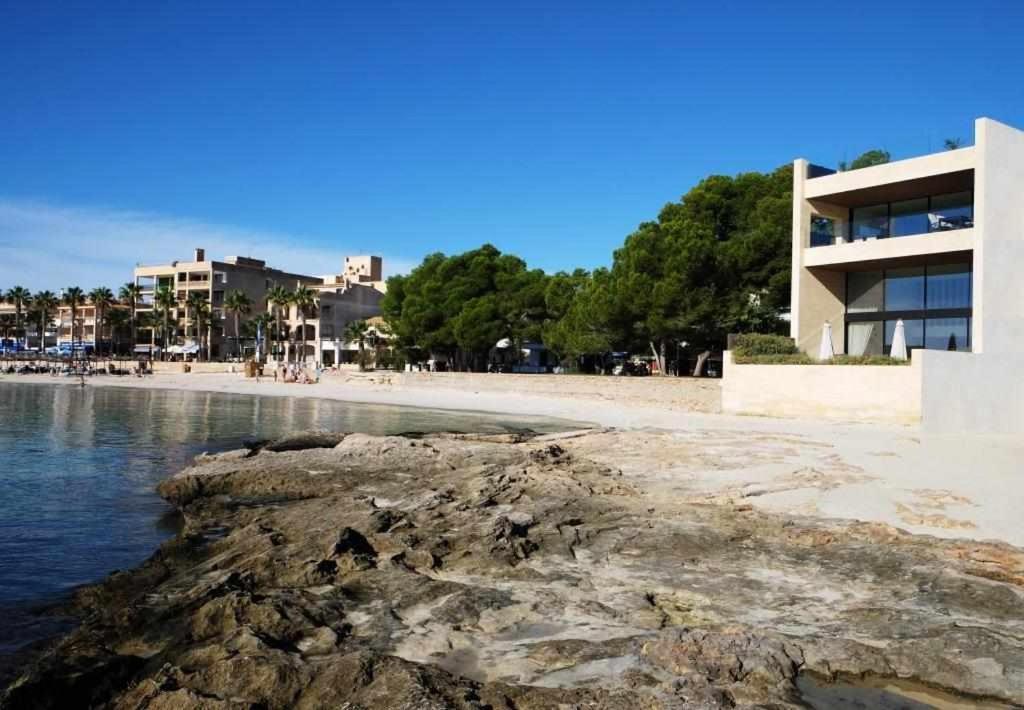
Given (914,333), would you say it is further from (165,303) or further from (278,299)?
(165,303)

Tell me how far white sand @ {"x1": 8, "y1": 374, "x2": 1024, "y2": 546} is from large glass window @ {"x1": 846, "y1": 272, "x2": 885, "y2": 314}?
26.5 ft

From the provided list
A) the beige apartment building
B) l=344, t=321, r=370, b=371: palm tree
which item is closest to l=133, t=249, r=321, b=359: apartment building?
the beige apartment building

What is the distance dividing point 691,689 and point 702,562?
3.76 m

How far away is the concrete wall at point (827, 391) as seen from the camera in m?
24.0

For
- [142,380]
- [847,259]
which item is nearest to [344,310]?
[142,380]

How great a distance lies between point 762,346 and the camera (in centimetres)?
2900

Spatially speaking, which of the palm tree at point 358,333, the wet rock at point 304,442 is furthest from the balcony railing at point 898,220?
the palm tree at point 358,333

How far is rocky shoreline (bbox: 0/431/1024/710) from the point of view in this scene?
5.61 metres

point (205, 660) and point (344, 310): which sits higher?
point (344, 310)

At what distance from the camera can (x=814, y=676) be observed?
19.6ft

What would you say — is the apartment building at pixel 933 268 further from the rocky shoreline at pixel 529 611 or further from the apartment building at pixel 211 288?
the apartment building at pixel 211 288

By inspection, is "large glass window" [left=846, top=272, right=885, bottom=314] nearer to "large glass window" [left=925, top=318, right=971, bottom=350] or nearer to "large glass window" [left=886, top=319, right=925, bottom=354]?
"large glass window" [left=886, top=319, right=925, bottom=354]

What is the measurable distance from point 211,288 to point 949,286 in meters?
94.4

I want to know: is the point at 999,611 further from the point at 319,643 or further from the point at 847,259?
the point at 847,259
